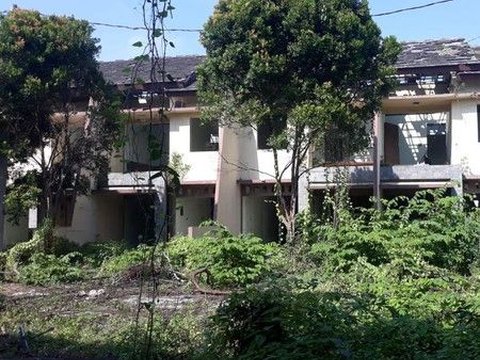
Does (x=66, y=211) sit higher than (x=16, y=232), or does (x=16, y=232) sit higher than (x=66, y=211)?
(x=66, y=211)

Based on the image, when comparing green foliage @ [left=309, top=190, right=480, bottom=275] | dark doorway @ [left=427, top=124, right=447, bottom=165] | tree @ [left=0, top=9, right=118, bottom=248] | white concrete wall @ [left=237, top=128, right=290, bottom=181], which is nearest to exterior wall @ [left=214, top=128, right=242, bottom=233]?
white concrete wall @ [left=237, top=128, right=290, bottom=181]

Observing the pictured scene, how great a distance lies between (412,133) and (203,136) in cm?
624

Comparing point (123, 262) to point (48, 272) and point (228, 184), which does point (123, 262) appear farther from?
point (228, 184)

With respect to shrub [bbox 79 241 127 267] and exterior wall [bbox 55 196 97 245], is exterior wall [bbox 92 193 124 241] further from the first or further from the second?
shrub [bbox 79 241 127 267]

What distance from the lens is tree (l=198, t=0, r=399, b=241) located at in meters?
15.6

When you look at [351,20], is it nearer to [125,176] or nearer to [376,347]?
[125,176]

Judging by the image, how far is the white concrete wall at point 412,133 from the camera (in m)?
20.7

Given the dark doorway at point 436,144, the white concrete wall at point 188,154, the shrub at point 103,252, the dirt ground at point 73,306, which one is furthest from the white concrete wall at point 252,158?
the dirt ground at point 73,306

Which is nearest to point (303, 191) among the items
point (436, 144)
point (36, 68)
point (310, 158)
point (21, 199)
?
point (310, 158)

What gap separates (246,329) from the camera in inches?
248

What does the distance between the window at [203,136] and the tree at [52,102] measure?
2595mm

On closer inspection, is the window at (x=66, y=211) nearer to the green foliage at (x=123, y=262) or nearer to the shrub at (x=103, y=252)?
the shrub at (x=103, y=252)

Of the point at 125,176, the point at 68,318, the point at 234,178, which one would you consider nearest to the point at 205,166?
the point at 234,178

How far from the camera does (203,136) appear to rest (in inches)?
831
